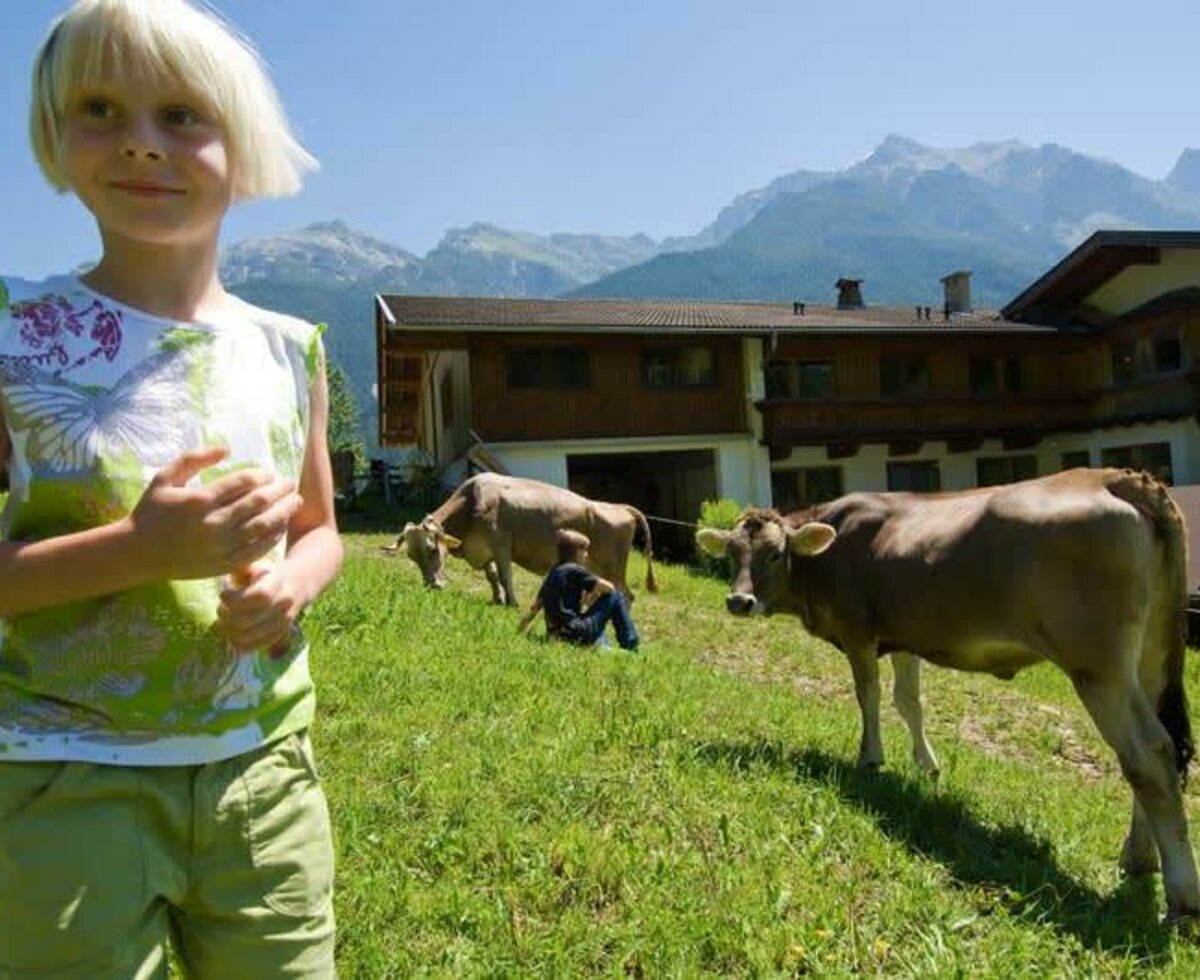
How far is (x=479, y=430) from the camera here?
23.5 m

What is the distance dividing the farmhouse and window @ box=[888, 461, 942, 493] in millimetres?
45

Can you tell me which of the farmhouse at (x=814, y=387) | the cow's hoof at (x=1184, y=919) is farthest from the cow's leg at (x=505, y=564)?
the cow's hoof at (x=1184, y=919)

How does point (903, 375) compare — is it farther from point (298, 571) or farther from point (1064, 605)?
point (298, 571)

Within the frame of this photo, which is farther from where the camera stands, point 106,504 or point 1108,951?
point 1108,951

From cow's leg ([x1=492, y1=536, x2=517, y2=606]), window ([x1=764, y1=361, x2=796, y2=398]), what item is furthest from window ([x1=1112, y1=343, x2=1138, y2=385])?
cow's leg ([x1=492, y1=536, x2=517, y2=606])

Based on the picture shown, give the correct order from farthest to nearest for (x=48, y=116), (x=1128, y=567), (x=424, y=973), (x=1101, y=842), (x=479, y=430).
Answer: (x=479, y=430) → (x=1101, y=842) → (x=1128, y=567) → (x=424, y=973) → (x=48, y=116)

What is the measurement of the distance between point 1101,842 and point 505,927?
3.92 meters

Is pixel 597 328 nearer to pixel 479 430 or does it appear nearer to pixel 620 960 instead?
pixel 479 430

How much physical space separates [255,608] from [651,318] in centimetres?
2599

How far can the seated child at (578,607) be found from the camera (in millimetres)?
10250

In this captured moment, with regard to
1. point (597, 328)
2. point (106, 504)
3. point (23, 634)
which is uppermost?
point (597, 328)

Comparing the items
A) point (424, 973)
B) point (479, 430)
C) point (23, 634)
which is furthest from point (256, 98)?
point (479, 430)

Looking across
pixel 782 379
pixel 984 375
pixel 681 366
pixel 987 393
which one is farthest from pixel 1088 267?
pixel 681 366

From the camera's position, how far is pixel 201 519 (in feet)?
4.55
